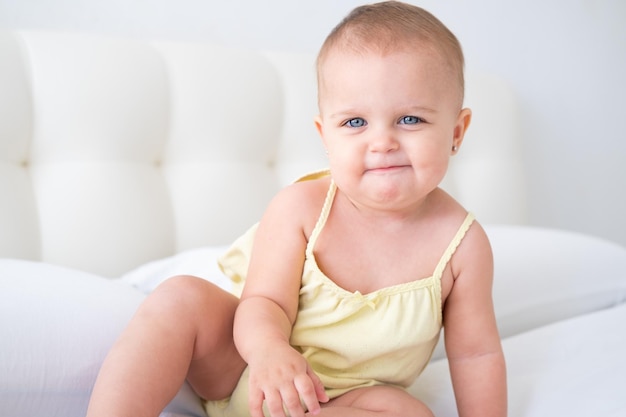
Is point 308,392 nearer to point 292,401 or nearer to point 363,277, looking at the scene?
point 292,401

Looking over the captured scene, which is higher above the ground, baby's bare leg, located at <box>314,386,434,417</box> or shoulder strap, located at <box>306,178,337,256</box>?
shoulder strap, located at <box>306,178,337,256</box>

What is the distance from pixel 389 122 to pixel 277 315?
0.90 ft

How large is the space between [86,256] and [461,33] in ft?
4.60

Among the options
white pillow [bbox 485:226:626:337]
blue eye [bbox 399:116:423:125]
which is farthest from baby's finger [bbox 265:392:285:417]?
white pillow [bbox 485:226:626:337]

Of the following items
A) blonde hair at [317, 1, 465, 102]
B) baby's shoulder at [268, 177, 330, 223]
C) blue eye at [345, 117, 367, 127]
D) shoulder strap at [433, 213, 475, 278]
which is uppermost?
blonde hair at [317, 1, 465, 102]

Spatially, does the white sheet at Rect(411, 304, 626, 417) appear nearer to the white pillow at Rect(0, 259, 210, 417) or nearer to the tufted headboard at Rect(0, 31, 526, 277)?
the white pillow at Rect(0, 259, 210, 417)

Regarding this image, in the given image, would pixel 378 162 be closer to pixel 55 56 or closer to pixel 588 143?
pixel 55 56

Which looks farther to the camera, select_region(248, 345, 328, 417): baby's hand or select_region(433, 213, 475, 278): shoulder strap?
select_region(433, 213, 475, 278): shoulder strap

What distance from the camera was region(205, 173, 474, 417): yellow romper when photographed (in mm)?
886

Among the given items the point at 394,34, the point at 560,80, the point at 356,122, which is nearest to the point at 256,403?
the point at 356,122

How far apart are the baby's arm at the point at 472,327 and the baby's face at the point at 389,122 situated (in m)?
0.13

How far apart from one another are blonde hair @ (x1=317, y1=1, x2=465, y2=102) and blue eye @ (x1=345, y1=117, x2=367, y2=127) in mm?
81

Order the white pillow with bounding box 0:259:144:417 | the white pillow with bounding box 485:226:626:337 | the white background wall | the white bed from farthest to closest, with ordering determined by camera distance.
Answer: the white background wall < the white pillow with bounding box 485:226:626:337 < the white bed < the white pillow with bounding box 0:259:144:417

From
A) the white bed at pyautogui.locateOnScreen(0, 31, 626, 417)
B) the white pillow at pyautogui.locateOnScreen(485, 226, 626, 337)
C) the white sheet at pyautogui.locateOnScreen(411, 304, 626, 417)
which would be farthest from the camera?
the white pillow at pyautogui.locateOnScreen(485, 226, 626, 337)
